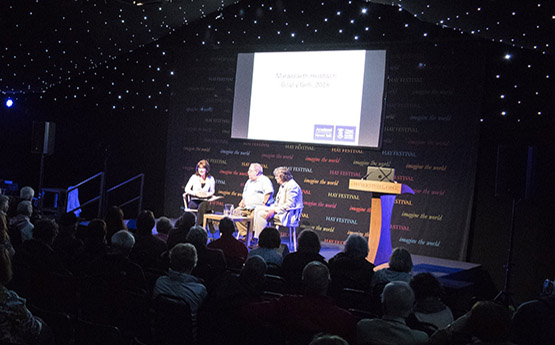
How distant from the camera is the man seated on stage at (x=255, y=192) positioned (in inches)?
285

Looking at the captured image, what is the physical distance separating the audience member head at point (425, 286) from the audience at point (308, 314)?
54 cm

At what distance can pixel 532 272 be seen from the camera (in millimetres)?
6262

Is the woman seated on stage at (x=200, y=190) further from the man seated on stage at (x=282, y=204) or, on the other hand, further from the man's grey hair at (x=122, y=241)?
the man's grey hair at (x=122, y=241)

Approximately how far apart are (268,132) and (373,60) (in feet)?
6.75

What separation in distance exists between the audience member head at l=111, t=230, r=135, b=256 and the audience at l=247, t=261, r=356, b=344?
1.70m

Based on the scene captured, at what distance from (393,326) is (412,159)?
5346mm

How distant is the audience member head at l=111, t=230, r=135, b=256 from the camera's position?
13.1 ft

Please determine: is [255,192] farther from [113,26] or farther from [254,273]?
[254,273]

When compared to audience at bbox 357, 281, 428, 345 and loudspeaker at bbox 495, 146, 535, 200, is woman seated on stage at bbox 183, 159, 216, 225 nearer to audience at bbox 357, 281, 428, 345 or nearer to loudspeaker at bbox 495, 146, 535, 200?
loudspeaker at bbox 495, 146, 535, 200

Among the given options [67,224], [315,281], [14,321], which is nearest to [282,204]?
[67,224]

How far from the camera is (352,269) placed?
12.5 feet

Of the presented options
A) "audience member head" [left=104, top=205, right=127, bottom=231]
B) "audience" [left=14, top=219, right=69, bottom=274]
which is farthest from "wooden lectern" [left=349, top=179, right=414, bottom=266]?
"audience" [left=14, top=219, right=69, bottom=274]

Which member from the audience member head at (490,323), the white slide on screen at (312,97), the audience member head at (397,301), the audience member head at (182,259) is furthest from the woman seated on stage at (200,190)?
the audience member head at (490,323)

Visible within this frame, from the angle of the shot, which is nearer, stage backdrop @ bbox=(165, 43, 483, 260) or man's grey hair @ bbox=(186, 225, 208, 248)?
man's grey hair @ bbox=(186, 225, 208, 248)
